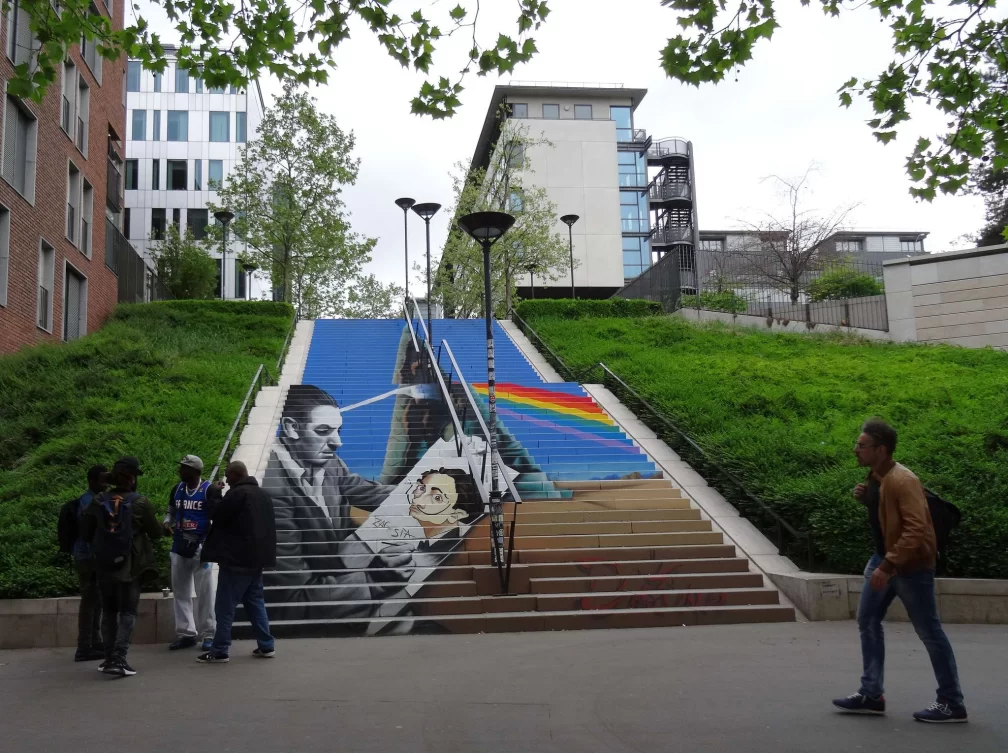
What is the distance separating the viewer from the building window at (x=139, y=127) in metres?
Answer: 51.5

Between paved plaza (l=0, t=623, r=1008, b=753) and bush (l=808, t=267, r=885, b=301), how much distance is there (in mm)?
20097

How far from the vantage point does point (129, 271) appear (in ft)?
89.9

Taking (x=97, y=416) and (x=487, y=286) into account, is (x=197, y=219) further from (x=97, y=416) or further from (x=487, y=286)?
(x=487, y=286)

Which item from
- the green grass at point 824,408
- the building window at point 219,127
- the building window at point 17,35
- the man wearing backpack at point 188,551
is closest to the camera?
the man wearing backpack at point 188,551

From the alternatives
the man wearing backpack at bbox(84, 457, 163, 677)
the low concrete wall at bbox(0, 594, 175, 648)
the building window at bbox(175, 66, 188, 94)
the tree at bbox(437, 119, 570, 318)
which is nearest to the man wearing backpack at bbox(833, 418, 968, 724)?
the man wearing backpack at bbox(84, 457, 163, 677)

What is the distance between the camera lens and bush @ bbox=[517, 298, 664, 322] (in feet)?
88.7

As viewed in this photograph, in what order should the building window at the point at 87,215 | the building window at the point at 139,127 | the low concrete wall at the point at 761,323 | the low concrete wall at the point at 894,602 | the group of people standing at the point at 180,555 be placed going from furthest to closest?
the building window at the point at 139,127, the low concrete wall at the point at 761,323, the building window at the point at 87,215, the low concrete wall at the point at 894,602, the group of people standing at the point at 180,555

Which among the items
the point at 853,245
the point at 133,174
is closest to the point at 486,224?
the point at 133,174

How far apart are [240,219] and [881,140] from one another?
28.6 meters

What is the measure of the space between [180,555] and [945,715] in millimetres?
5893

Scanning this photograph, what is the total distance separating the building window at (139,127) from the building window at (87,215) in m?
31.4

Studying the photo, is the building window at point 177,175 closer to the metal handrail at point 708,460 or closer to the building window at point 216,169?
the building window at point 216,169

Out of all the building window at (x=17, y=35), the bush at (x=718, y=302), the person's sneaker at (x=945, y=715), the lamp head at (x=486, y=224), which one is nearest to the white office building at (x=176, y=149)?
the bush at (x=718, y=302)

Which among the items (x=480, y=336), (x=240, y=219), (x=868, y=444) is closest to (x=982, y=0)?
(x=868, y=444)
